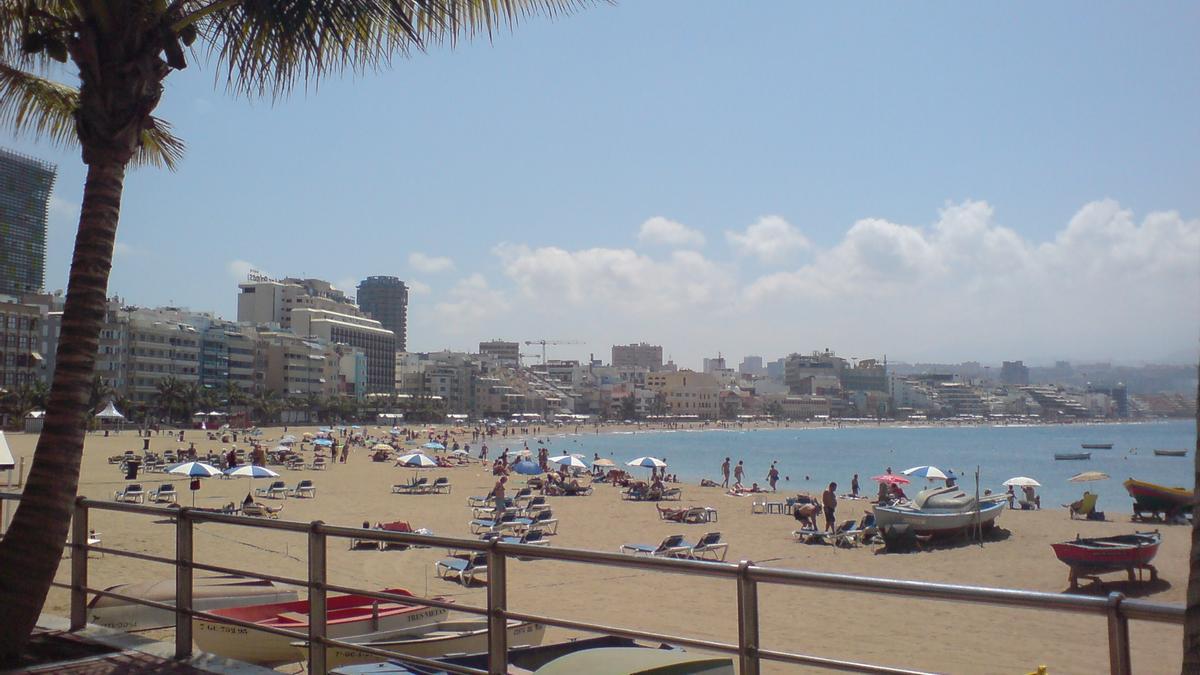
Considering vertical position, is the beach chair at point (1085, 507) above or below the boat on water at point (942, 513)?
below

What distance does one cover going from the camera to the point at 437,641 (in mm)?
6703

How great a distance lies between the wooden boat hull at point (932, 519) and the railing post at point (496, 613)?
65.4ft

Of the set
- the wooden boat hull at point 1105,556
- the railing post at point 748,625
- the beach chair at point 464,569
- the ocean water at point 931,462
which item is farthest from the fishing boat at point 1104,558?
the ocean water at point 931,462

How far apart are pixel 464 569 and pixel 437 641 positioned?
27.5 ft

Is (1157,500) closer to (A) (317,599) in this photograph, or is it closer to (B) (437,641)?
(B) (437,641)

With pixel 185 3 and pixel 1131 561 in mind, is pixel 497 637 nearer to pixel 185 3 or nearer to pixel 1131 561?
pixel 185 3

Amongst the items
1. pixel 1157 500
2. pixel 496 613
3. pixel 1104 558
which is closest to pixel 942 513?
pixel 1104 558

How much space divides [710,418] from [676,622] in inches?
7393

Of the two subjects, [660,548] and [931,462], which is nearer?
[660,548]

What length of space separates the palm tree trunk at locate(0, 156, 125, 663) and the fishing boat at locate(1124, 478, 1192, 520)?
3286 cm

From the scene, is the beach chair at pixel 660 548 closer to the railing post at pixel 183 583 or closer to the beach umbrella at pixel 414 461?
the railing post at pixel 183 583

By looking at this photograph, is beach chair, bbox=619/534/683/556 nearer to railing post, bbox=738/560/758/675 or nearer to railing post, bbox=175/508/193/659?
railing post, bbox=175/508/193/659

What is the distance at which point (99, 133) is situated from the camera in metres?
5.60

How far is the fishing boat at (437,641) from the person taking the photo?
6145 mm
